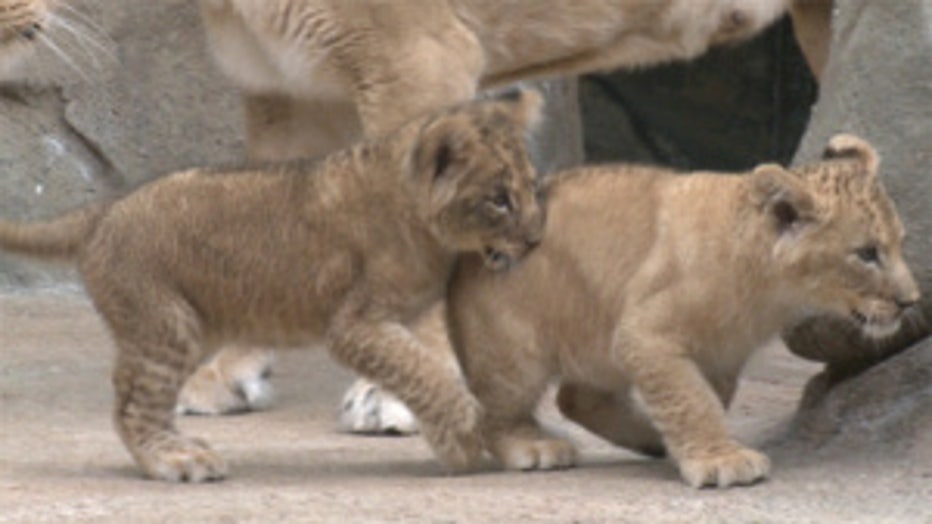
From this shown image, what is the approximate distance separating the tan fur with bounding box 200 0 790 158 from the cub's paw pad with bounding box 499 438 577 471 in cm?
144

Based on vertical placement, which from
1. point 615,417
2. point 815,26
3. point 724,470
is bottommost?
point 615,417

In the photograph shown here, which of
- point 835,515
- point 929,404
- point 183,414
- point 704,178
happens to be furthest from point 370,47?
point 835,515

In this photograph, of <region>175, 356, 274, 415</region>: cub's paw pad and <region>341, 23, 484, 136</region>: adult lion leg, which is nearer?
<region>341, 23, 484, 136</region>: adult lion leg

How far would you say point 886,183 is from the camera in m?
4.44

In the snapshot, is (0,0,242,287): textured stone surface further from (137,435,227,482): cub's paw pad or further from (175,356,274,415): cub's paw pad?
(137,435,227,482): cub's paw pad

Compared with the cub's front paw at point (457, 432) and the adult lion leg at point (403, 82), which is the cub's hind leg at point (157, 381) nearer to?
the cub's front paw at point (457, 432)

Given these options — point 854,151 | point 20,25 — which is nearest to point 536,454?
point 854,151

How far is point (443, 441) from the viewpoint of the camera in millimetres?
4234

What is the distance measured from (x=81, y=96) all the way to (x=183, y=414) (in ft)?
7.27

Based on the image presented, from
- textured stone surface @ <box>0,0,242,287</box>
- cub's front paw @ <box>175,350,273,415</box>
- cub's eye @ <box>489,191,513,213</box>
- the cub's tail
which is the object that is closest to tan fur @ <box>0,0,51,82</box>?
cub's front paw @ <box>175,350,273,415</box>

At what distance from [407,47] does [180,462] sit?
5.65ft

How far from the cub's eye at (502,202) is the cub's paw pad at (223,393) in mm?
1778

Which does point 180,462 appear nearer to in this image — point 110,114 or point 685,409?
point 685,409

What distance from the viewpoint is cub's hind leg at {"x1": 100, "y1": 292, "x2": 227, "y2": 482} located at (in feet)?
14.0
